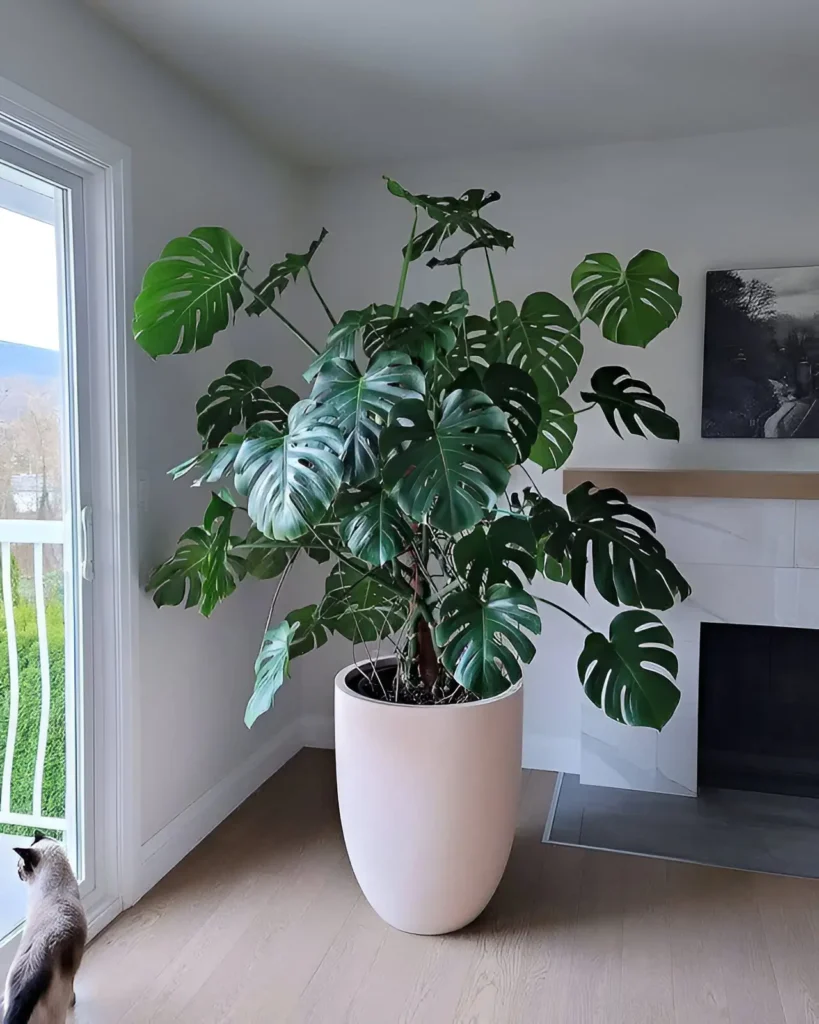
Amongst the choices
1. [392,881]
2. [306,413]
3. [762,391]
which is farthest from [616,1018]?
[762,391]

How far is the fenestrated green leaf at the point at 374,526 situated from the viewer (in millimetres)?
1670

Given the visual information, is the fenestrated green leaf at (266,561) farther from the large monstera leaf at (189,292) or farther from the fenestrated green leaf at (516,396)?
the fenestrated green leaf at (516,396)

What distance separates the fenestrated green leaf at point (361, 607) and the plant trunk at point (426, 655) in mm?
90

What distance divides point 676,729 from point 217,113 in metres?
2.57

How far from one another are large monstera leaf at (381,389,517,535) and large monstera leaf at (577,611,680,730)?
21.8 inches

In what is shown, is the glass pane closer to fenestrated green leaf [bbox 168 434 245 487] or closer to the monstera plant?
the monstera plant

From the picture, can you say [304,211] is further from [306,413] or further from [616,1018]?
[616,1018]

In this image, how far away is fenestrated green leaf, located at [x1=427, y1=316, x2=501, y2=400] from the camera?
1.95 m

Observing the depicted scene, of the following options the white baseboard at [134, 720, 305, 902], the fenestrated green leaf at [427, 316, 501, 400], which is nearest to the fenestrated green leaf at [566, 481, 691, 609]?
the fenestrated green leaf at [427, 316, 501, 400]

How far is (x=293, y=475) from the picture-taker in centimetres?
161

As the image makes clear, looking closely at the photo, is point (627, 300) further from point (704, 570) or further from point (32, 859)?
point (32, 859)

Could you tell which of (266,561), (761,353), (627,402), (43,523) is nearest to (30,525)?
(43,523)

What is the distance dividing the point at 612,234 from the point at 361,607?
1673 mm

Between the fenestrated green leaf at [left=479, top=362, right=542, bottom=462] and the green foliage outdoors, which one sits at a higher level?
the fenestrated green leaf at [left=479, top=362, right=542, bottom=462]
